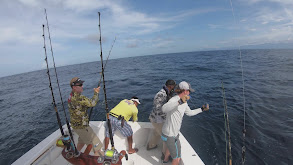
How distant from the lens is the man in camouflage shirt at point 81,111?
99.0 inches

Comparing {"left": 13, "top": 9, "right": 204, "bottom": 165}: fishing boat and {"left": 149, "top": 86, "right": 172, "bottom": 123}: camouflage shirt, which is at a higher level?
{"left": 149, "top": 86, "right": 172, "bottom": 123}: camouflage shirt

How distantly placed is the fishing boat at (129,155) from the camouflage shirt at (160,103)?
0.74m

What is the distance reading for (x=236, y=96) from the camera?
852 centimetres

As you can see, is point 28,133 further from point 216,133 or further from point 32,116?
point 216,133

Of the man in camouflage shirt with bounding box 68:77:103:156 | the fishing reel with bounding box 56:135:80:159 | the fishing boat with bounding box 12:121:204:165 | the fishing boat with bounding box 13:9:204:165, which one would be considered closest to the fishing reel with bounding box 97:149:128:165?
the fishing boat with bounding box 13:9:204:165

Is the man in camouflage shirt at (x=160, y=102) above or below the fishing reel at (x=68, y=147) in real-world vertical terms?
above

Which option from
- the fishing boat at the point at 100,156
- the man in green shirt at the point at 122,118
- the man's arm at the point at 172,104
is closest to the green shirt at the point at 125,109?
the man in green shirt at the point at 122,118

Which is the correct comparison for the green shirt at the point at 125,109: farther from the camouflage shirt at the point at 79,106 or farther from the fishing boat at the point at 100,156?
the camouflage shirt at the point at 79,106

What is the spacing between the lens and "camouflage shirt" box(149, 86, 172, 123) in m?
2.98

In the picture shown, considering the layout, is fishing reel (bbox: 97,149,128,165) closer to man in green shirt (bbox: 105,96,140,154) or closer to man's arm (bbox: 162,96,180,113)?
man in green shirt (bbox: 105,96,140,154)

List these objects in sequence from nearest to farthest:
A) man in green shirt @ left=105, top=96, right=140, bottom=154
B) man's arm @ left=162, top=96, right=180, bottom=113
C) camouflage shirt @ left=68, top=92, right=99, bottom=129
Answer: man's arm @ left=162, top=96, right=180, bottom=113 → camouflage shirt @ left=68, top=92, right=99, bottom=129 → man in green shirt @ left=105, top=96, right=140, bottom=154

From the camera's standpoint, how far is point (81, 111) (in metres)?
2.67

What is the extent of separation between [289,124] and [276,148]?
6.10ft

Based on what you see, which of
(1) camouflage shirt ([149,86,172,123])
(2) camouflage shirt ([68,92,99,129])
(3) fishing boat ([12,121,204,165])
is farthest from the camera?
(1) camouflage shirt ([149,86,172,123])
